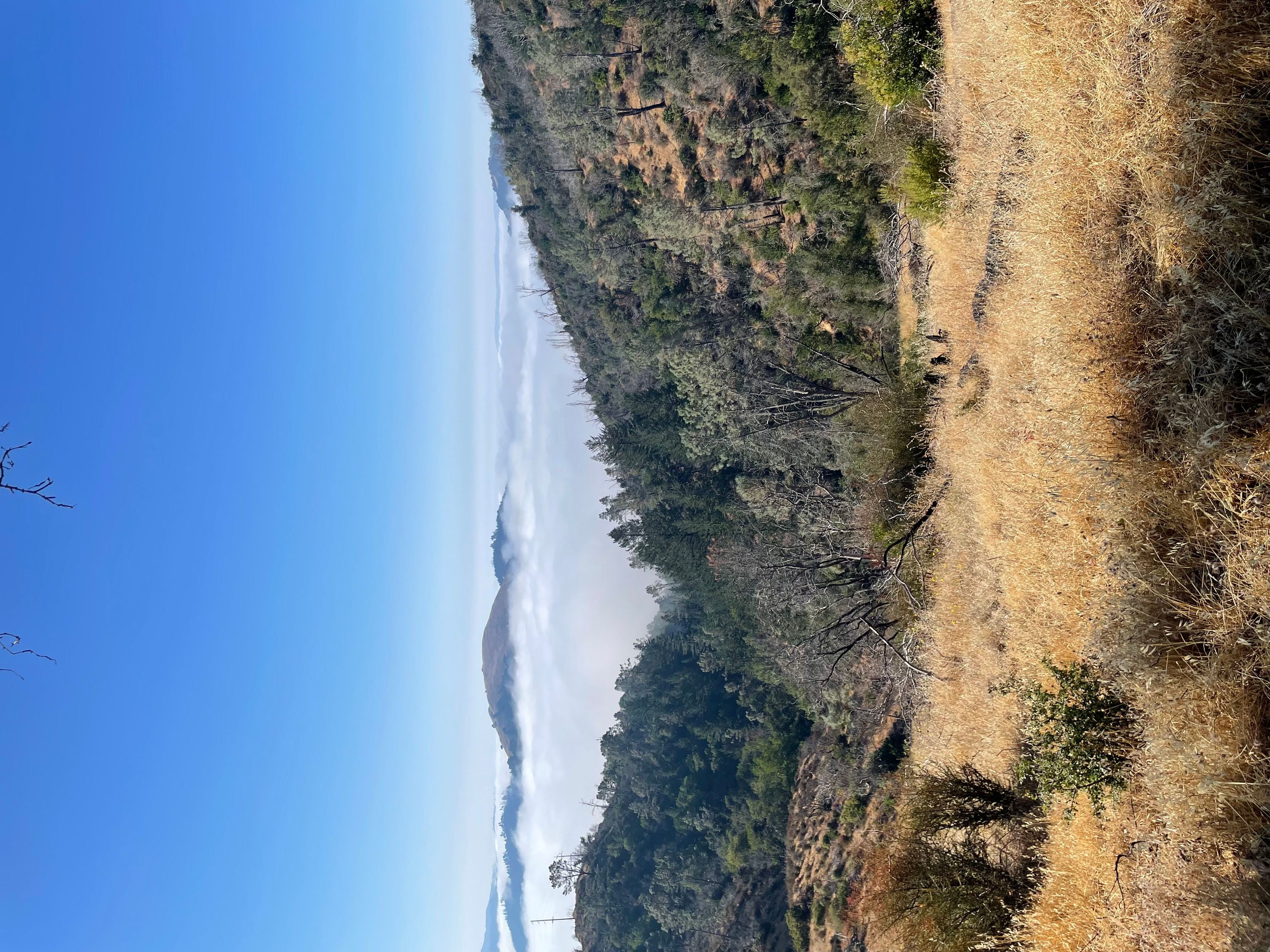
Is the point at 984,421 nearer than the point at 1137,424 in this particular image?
No

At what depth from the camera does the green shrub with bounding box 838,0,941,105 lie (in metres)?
12.9

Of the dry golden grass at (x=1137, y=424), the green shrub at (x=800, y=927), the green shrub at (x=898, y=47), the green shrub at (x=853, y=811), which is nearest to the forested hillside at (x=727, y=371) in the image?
the green shrub at (x=898, y=47)

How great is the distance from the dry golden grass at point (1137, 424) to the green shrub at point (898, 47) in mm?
1803

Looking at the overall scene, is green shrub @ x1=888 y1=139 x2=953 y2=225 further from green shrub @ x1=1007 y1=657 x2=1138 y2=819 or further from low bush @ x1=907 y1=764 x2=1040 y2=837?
low bush @ x1=907 y1=764 x2=1040 y2=837

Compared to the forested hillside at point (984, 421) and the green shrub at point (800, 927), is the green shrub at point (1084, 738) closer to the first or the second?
the forested hillside at point (984, 421)

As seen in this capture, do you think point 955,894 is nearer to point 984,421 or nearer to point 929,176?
point 984,421

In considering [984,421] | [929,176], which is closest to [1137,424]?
→ [984,421]

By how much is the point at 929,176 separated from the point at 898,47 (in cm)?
276

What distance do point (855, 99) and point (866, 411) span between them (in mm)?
8873

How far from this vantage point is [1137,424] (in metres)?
7.36

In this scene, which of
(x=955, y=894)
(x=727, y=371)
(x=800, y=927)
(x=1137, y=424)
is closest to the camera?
(x=1137, y=424)

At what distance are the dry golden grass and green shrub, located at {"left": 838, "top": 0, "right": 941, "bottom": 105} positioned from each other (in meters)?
1.80

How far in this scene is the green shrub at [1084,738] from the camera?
7.97 meters

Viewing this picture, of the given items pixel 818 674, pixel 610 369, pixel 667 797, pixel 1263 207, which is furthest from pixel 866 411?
pixel 667 797
